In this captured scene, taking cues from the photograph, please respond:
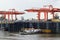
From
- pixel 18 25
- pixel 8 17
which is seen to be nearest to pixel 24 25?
pixel 18 25

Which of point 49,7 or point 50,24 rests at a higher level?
point 49,7

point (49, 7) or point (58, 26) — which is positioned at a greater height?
point (49, 7)

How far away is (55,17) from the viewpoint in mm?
90000

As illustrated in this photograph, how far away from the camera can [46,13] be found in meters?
87.7

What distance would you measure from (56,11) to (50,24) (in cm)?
614

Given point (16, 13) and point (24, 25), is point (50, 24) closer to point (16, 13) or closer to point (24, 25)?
point (24, 25)

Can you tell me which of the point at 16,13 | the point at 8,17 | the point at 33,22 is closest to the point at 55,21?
the point at 33,22

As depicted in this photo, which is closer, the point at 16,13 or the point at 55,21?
the point at 55,21

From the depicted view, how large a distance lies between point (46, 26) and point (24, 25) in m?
9.21

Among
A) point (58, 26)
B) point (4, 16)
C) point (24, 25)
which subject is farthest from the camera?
point (4, 16)

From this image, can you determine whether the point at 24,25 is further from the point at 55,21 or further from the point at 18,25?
the point at 55,21

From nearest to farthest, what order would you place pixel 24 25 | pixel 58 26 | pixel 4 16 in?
1. pixel 58 26
2. pixel 24 25
3. pixel 4 16

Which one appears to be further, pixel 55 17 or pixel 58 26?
pixel 55 17

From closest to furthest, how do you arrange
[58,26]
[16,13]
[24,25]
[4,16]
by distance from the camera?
[58,26] < [24,25] < [16,13] < [4,16]
